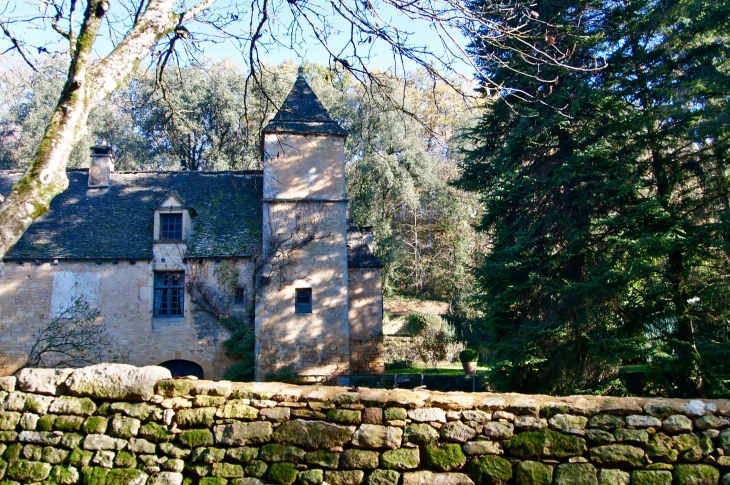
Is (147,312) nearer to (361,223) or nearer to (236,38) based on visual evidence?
(236,38)

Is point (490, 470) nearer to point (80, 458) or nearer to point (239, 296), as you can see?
point (80, 458)

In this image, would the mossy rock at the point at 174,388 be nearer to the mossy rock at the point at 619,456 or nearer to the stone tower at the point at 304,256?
the mossy rock at the point at 619,456

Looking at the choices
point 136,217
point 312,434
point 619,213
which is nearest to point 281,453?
point 312,434

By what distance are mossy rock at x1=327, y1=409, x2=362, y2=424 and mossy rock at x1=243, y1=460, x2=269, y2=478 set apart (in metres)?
0.66

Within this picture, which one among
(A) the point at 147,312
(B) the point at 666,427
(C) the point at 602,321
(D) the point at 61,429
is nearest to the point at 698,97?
(C) the point at 602,321

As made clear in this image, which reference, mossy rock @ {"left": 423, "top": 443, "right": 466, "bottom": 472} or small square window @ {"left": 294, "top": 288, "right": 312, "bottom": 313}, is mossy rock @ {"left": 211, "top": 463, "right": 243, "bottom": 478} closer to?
mossy rock @ {"left": 423, "top": 443, "right": 466, "bottom": 472}

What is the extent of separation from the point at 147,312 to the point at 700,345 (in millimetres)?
15157

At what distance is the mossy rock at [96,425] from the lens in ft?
16.1

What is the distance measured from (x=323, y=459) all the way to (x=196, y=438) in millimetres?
1132

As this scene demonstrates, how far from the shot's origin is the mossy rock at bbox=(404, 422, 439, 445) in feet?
15.0

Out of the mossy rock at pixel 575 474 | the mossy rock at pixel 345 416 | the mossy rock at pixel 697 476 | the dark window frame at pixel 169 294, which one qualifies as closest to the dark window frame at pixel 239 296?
the dark window frame at pixel 169 294

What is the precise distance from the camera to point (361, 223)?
32.1 metres

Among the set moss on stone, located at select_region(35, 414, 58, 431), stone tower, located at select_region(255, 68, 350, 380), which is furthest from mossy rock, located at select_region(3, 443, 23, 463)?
stone tower, located at select_region(255, 68, 350, 380)

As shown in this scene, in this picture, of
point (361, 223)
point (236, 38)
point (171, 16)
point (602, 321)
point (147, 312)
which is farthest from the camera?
point (361, 223)
